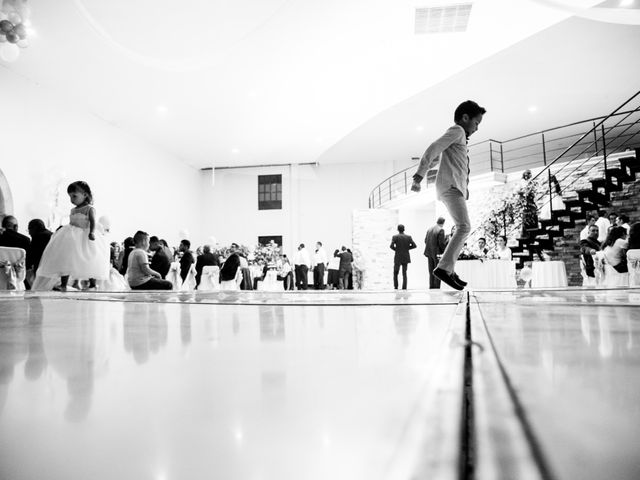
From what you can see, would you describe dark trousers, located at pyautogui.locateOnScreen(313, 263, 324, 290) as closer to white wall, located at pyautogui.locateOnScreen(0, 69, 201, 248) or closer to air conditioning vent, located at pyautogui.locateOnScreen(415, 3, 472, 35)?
white wall, located at pyautogui.locateOnScreen(0, 69, 201, 248)

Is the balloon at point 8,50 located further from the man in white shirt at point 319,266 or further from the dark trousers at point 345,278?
the man in white shirt at point 319,266

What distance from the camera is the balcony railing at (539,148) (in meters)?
10.7

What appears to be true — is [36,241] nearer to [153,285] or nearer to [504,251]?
[153,285]

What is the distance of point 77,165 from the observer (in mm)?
8328

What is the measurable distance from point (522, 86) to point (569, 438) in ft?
32.8

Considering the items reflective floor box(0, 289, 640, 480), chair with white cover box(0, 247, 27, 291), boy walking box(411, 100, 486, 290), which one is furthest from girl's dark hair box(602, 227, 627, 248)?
chair with white cover box(0, 247, 27, 291)

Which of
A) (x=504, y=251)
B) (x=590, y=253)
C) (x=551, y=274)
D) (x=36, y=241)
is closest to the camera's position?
(x=36, y=241)

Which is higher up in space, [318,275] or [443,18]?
[443,18]

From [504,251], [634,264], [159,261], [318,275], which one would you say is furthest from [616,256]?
[318,275]

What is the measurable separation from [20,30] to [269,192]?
32.6ft

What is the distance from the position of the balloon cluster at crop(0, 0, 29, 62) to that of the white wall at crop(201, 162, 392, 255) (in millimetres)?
9743

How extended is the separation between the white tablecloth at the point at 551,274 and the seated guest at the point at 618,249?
145cm

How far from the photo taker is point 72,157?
821 cm

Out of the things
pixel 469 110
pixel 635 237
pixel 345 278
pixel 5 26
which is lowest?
pixel 345 278
